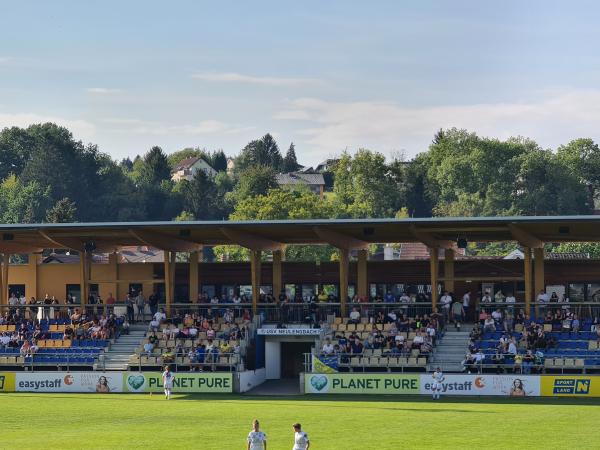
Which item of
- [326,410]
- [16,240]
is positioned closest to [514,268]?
[326,410]

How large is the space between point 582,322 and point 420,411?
12.6 meters

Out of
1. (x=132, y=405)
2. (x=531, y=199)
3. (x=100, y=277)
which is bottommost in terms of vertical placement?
(x=132, y=405)

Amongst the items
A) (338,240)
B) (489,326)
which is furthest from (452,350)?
(338,240)

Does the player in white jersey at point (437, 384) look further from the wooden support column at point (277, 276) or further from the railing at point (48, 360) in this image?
the railing at point (48, 360)

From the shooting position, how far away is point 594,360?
42.7m

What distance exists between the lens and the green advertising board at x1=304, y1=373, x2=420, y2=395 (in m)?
42.7

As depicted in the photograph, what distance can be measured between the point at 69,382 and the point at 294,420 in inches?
572

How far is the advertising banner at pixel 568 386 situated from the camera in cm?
4156

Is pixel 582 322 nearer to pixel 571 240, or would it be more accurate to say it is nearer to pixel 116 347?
pixel 571 240

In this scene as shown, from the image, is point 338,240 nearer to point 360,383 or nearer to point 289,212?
point 360,383

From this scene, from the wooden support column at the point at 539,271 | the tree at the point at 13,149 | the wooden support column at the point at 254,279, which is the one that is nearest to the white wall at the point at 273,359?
the wooden support column at the point at 254,279

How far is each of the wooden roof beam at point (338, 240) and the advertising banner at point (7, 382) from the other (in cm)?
1343

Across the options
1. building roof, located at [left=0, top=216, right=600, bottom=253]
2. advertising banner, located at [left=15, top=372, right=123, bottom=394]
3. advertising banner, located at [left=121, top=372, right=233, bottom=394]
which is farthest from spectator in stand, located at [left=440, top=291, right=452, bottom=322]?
advertising banner, located at [left=15, top=372, right=123, bottom=394]

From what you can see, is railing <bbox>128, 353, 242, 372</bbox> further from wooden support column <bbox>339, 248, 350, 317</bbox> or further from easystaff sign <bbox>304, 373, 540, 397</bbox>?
wooden support column <bbox>339, 248, 350, 317</bbox>
